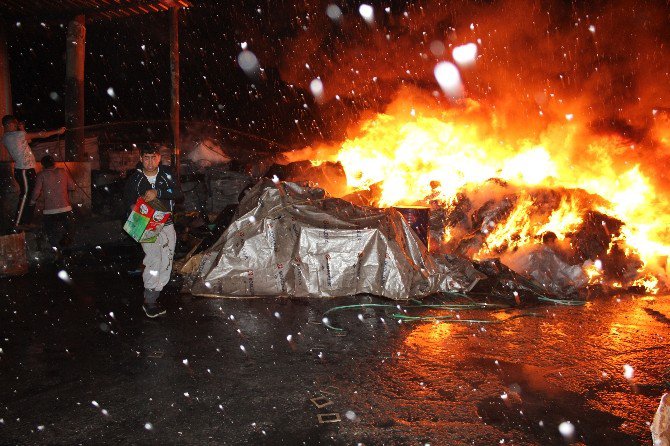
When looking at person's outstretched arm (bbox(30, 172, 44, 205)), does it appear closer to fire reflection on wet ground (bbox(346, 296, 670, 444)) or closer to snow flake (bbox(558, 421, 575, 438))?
fire reflection on wet ground (bbox(346, 296, 670, 444))

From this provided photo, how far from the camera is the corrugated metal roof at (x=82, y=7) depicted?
33.3 feet

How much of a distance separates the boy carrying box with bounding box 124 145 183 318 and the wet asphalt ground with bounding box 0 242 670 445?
347mm

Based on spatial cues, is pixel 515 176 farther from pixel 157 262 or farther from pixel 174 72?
pixel 174 72

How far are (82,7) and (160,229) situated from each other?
7964mm

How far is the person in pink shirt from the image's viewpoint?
788cm

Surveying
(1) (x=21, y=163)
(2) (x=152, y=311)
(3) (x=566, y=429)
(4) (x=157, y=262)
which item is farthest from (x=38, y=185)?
(3) (x=566, y=429)

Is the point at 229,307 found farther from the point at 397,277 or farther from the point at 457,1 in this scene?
the point at 457,1

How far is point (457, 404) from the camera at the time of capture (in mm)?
3617

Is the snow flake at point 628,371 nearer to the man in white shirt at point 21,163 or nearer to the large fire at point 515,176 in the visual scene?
the large fire at point 515,176

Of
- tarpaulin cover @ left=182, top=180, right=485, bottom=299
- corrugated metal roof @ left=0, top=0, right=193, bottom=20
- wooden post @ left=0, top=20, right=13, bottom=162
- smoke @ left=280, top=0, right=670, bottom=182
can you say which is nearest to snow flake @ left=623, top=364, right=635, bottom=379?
tarpaulin cover @ left=182, top=180, right=485, bottom=299

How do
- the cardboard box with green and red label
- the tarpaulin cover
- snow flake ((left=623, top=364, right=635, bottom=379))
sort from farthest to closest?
1. the tarpaulin cover
2. the cardboard box with green and red label
3. snow flake ((left=623, top=364, right=635, bottom=379))

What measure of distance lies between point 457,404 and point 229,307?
324 cm

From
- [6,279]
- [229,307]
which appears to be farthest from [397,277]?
[6,279]

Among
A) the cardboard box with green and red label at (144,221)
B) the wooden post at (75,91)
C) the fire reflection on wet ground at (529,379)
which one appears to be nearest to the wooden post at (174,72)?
the wooden post at (75,91)
